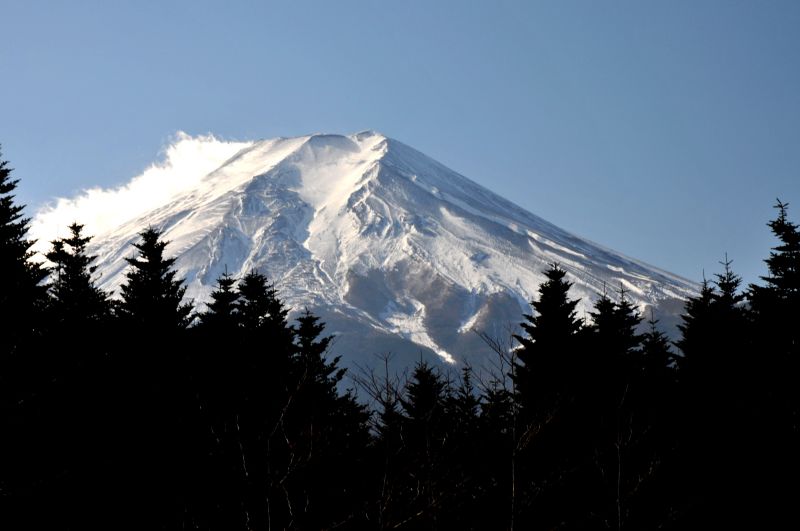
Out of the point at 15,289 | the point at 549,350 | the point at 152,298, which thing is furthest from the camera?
the point at 152,298

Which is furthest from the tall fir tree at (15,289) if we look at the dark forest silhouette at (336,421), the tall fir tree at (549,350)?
the tall fir tree at (549,350)

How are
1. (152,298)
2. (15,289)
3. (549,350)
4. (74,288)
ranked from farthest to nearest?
(74,288)
(152,298)
(549,350)
(15,289)

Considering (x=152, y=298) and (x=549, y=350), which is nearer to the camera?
(x=549, y=350)

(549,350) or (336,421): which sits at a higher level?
(549,350)

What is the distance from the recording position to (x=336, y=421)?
61.6ft

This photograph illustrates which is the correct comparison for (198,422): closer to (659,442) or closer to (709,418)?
(659,442)

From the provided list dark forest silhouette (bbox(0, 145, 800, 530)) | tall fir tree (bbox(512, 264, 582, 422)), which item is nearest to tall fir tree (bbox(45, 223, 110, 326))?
dark forest silhouette (bbox(0, 145, 800, 530))

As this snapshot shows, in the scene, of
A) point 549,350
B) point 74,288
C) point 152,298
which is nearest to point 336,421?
point 549,350

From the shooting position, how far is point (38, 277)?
763 inches

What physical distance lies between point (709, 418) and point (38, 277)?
52.8 feet

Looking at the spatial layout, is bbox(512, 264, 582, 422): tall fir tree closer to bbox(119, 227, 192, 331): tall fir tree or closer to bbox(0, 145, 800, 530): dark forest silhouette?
bbox(0, 145, 800, 530): dark forest silhouette

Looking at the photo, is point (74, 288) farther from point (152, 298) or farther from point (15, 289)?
point (15, 289)

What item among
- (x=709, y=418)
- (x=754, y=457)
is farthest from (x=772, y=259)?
(x=754, y=457)

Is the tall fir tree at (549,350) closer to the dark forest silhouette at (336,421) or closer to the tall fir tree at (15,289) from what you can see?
the dark forest silhouette at (336,421)
